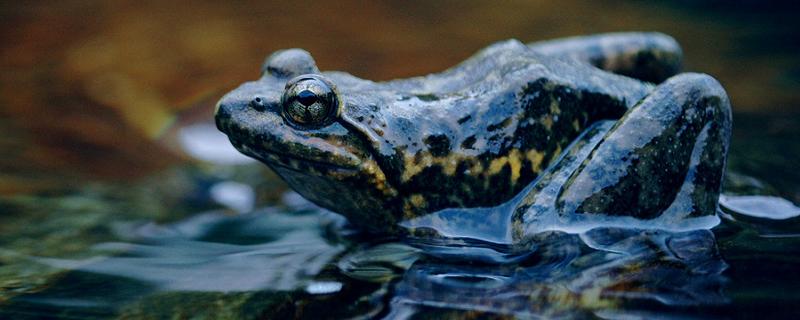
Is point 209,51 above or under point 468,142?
above

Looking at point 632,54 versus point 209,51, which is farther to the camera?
point 209,51

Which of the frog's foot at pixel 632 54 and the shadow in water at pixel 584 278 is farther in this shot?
the frog's foot at pixel 632 54

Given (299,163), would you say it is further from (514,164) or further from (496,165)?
(514,164)

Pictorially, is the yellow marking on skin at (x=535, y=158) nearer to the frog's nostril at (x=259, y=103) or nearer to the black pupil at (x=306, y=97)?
the black pupil at (x=306, y=97)

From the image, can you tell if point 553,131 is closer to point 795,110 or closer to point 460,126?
point 460,126

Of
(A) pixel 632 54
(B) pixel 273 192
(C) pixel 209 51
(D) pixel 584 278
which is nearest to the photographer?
(D) pixel 584 278

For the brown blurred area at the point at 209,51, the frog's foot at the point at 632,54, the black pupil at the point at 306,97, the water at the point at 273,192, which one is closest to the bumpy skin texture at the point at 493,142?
the black pupil at the point at 306,97

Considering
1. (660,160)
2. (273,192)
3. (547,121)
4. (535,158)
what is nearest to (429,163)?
(535,158)

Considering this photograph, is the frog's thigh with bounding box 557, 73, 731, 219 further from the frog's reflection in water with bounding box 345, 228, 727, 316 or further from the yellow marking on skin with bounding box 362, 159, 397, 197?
the yellow marking on skin with bounding box 362, 159, 397, 197
